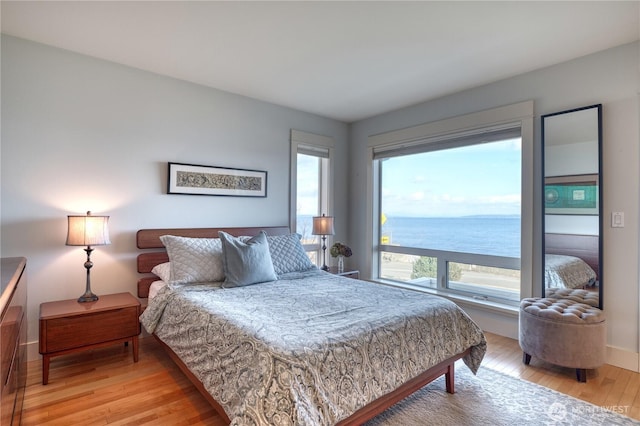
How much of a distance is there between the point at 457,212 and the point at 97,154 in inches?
149

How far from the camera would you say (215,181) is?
3516 mm

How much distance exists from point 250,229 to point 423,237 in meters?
2.17

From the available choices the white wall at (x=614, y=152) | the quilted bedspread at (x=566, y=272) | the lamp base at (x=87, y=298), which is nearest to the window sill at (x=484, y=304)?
the white wall at (x=614, y=152)

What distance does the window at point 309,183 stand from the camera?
13.8 ft

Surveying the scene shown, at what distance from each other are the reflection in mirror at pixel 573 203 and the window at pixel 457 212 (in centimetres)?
19

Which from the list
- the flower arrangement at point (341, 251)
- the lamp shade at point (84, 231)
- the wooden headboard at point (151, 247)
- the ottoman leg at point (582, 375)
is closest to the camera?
the ottoman leg at point (582, 375)

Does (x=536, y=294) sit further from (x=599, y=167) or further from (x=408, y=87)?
(x=408, y=87)

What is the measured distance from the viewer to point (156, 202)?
10.4ft

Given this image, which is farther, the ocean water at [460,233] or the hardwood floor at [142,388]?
the ocean water at [460,233]

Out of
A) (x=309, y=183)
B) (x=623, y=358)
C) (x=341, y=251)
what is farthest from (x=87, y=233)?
(x=623, y=358)

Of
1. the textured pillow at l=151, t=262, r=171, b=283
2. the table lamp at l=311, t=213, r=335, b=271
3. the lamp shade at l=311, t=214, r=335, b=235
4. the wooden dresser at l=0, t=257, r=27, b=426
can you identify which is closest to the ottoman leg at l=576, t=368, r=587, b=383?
the table lamp at l=311, t=213, r=335, b=271

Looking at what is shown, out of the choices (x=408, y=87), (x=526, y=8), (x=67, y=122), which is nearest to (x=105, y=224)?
(x=67, y=122)

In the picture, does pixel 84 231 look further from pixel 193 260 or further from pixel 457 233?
pixel 457 233

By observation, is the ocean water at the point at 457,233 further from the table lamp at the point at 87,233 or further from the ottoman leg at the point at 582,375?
the table lamp at the point at 87,233
